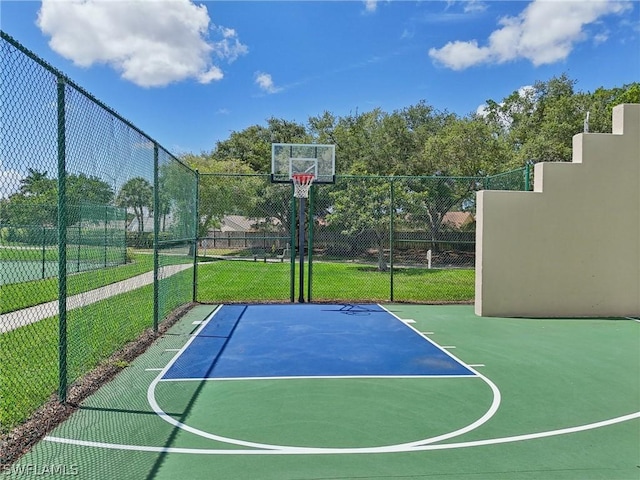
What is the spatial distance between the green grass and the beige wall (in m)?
1.82

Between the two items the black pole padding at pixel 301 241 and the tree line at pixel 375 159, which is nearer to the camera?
the tree line at pixel 375 159

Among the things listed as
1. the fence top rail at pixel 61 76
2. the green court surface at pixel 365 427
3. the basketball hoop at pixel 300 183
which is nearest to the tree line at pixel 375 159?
the fence top rail at pixel 61 76

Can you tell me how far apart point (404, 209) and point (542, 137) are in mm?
10354

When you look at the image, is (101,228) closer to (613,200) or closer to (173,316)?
(173,316)

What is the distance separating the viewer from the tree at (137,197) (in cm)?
565

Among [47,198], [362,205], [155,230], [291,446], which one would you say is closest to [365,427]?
[291,446]

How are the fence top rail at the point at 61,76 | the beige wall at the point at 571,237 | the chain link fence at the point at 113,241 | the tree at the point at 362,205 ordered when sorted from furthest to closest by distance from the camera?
the tree at the point at 362,205
the beige wall at the point at 571,237
the chain link fence at the point at 113,241
the fence top rail at the point at 61,76

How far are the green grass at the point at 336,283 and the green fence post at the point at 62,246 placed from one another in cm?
617

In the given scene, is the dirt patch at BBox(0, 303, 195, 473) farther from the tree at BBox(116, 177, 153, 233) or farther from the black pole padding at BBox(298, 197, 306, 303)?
the black pole padding at BBox(298, 197, 306, 303)

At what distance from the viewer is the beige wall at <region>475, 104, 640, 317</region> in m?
8.80

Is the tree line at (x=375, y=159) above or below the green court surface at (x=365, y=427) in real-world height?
above

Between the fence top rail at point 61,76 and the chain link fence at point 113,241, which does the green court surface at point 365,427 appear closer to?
the chain link fence at point 113,241

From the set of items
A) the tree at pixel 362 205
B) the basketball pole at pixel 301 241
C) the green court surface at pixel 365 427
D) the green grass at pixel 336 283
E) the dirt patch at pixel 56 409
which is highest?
the tree at pixel 362 205

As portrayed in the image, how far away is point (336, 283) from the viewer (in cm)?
1327
